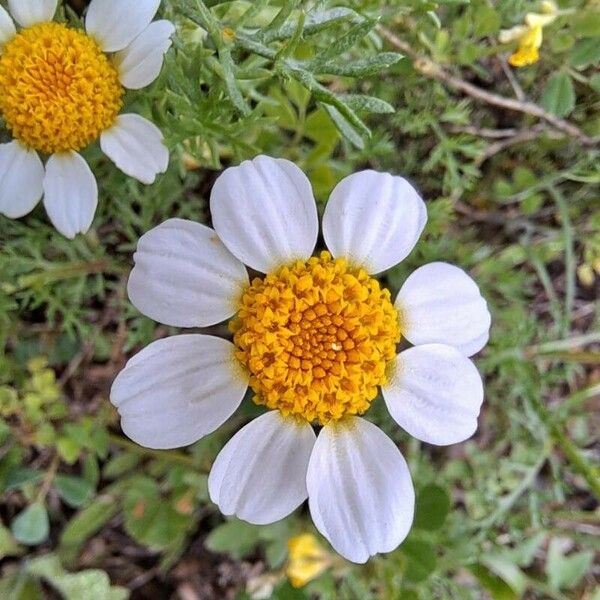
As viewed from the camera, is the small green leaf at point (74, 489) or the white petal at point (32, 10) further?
the small green leaf at point (74, 489)

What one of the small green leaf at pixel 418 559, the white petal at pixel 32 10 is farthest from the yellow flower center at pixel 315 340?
the small green leaf at pixel 418 559

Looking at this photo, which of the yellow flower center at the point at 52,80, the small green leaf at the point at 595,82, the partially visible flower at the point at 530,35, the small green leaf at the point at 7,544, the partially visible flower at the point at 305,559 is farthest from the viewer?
the small green leaf at the point at 7,544

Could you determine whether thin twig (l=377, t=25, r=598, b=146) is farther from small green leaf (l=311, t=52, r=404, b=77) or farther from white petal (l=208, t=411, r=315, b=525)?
white petal (l=208, t=411, r=315, b=525)

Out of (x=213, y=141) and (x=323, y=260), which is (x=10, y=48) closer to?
(x=213, y=141)

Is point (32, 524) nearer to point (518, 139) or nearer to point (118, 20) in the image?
point (118, 20)

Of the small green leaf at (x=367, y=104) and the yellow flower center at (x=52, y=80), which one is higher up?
the yellow flower center at (x=52, y=80)

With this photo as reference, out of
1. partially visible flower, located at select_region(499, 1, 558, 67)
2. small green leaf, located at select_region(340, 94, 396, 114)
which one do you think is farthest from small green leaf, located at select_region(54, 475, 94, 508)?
partially visible flower, located at select_region(499, 1, 558, 67)

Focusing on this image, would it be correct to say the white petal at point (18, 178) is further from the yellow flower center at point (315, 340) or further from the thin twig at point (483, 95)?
the thin twig at point (483, 95)
